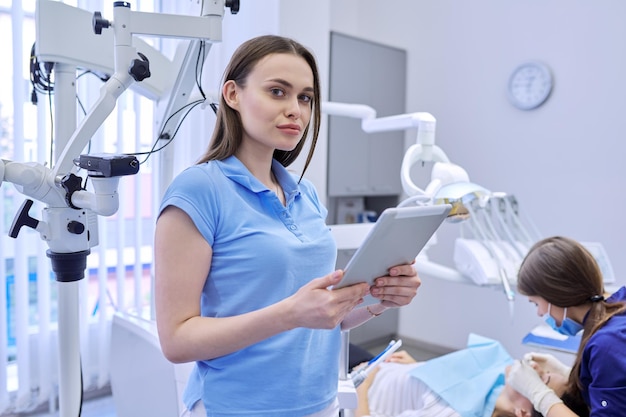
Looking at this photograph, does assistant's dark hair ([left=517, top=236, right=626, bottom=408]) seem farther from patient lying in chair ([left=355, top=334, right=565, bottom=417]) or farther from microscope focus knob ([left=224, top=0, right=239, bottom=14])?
microscope focus knob ([left=224, top=0, right=239, bottom=14])

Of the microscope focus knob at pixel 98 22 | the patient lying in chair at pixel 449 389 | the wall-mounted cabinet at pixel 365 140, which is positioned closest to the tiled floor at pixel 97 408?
the patient lying in chair at pixel 449 389

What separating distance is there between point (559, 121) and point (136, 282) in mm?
2572

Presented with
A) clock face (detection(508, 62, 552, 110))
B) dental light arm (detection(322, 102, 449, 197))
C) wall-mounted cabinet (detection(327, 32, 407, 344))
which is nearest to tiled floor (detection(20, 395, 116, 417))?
wall-mounted cabinet (detection(327, 32, 407, 344))

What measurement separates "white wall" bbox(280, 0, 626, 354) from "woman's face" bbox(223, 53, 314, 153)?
222 cm

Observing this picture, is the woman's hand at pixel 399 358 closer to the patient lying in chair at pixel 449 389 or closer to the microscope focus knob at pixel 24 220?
the patient lying in chair at pixel 449 389

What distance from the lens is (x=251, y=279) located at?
0.88 metres

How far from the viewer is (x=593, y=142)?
10.1 ft

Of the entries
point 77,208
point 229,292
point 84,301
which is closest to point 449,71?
point 84,301

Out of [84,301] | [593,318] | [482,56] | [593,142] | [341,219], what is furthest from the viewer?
[341,219]

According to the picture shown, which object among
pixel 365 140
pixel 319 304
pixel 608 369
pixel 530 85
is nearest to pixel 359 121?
pixel 365 140

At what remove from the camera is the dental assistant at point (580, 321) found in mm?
1354

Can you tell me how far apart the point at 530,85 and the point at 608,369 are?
2330 mm

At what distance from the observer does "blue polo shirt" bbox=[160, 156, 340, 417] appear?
0.87m

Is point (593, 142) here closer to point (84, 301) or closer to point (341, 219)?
point (341, 219)
